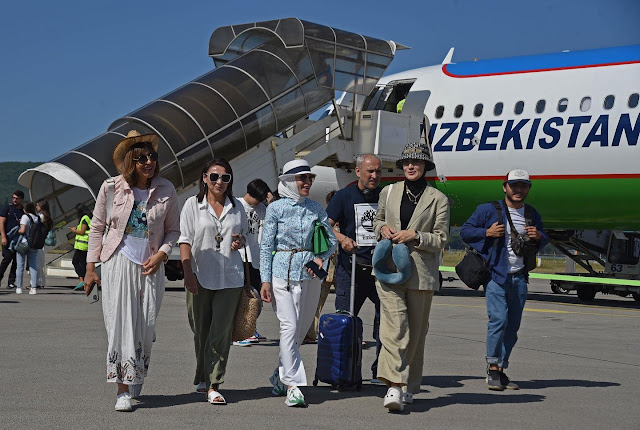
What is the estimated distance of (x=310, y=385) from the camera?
8.71 meters

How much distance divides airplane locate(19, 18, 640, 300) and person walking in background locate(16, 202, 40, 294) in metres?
0.85

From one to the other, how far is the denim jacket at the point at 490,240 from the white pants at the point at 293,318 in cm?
175

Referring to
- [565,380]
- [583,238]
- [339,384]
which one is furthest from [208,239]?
[583,238]

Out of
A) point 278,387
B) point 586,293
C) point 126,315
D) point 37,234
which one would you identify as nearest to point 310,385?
point 278,387

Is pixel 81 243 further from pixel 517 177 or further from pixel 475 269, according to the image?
pixel 517 177

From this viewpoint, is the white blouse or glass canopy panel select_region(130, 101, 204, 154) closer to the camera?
the white blouse

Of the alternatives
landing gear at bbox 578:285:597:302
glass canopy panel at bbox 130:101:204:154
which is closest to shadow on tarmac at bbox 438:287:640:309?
landing gear at bbox 578:285:597:302

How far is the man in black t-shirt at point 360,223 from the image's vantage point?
28.5ft

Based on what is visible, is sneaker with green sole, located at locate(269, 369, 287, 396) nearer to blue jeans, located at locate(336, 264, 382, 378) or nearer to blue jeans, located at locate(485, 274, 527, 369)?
blue jeans, located at locate(336, 264, 382, 378)

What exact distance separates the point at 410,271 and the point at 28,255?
12923 millimetres

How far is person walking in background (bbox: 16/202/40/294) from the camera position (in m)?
18.5

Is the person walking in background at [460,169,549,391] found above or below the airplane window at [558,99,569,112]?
below

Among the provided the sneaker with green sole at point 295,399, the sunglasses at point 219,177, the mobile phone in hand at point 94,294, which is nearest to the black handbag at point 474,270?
the sneaker with green sole at point 295,399

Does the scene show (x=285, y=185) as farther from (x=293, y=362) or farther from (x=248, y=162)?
(x=248, y=162)
